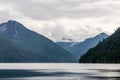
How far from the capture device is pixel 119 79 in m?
123
